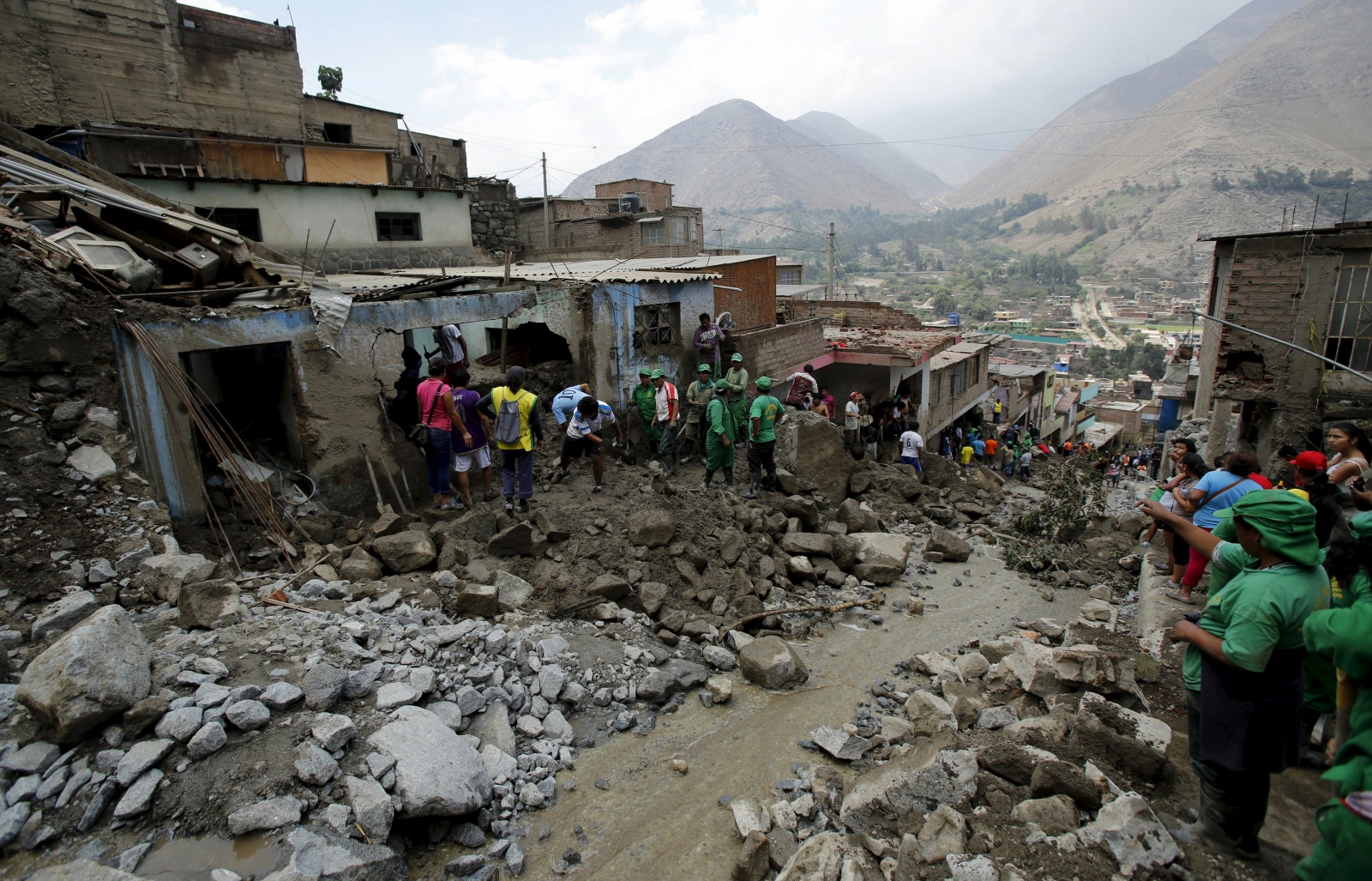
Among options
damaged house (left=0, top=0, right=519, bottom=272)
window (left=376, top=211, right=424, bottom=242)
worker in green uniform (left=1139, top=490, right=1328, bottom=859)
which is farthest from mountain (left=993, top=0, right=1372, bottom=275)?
worker in green uniform (left=1139, top=490, right=1328, bottom=859)

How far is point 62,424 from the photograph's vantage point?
19.2ft

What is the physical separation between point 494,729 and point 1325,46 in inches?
6168

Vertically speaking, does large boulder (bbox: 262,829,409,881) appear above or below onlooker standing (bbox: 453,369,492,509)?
below

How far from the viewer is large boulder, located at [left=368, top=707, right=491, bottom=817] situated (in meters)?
3.66

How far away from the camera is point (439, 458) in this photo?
7.79 m

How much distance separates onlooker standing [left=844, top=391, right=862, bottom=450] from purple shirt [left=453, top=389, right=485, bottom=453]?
800 centimetres

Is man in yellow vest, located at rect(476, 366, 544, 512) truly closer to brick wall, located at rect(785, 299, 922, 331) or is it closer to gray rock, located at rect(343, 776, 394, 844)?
gray rock, located at rect(343, 776, 394, 844)

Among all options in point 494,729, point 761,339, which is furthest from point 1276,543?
point 761,339

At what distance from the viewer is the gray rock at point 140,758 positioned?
11.1 ft

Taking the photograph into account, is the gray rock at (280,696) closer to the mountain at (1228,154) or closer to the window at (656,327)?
the window at (656,327)

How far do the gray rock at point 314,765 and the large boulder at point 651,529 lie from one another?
12.5ft

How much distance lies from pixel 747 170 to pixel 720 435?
147033 mm

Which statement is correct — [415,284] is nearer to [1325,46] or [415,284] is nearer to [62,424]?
[62,424]

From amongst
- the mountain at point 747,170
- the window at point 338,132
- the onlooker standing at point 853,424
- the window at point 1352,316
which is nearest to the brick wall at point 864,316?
the onlooker standing at point 853,424
